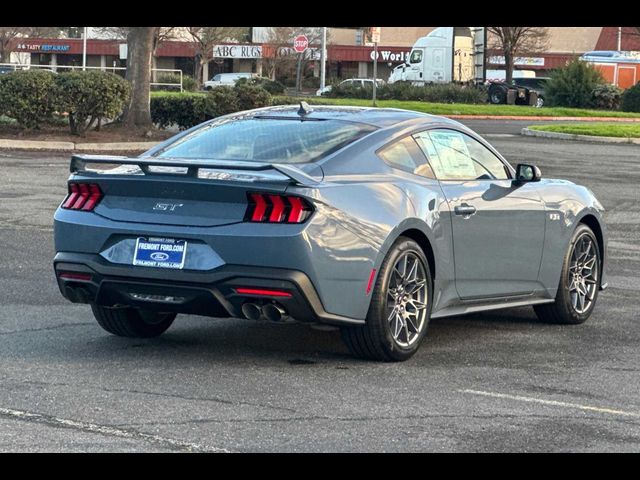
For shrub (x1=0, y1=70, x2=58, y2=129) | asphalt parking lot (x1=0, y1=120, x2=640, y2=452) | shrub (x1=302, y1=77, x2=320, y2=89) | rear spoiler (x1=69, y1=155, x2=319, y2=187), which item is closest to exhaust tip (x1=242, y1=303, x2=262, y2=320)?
asphalt parking lot (x1=0, y1=120, x2=640, y2=452)

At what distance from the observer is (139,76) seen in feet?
86.2

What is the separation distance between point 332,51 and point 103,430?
7571 cm

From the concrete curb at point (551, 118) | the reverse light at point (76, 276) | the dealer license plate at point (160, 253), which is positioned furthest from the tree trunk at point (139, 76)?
the dealer license plate at point (160, 253)

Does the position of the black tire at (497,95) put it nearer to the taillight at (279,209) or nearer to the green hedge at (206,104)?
the green hedge at (206,104)

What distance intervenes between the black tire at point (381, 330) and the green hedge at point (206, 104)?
60.8 ft

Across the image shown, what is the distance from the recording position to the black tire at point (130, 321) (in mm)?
8156

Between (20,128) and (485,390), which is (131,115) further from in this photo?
(485,390)

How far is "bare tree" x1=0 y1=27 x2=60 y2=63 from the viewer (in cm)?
7438

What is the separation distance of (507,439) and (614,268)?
6.42m

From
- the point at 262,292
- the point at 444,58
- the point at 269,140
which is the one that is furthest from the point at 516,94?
the point at 262,292
